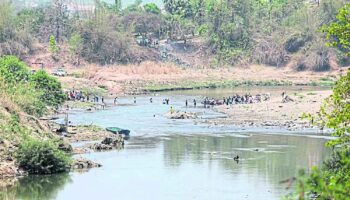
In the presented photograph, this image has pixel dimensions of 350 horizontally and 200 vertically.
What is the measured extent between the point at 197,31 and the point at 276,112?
77.4 metres

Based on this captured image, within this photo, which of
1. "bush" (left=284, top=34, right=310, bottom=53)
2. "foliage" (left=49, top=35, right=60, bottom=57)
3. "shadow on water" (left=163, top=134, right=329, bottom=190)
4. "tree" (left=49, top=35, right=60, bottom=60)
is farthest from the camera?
"bush" (left=284, top=34, right=310, bottom=53)

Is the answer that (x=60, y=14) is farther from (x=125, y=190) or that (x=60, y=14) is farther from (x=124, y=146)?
(x=125, y=190)

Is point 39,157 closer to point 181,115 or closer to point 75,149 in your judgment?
point 75,149

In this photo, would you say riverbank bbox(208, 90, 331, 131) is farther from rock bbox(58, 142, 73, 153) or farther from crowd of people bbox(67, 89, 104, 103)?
rock bbox(58, 142, 73, 153)

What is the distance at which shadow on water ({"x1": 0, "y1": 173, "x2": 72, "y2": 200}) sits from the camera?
53.4 meters

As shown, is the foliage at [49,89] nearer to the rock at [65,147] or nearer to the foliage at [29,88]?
the foliage at [29,88]

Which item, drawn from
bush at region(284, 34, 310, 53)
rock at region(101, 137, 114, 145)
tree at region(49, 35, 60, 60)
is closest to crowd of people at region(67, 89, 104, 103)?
tree at region(49, 35, 60, 60)

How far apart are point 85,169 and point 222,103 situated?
2295 inches

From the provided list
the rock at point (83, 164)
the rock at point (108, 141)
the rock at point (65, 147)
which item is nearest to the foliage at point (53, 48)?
the rock at point (108, 141)

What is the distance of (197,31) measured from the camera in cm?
17888

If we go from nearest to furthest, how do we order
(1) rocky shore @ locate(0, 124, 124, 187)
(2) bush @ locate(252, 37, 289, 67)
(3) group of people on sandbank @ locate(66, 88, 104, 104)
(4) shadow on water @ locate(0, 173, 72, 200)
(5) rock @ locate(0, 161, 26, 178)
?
(4) shadow on water @ locate(0, 173, 72, 200) < (5) rock @ locate(0, 161, 26, 178) < (1) rocky shore @ locate(0, 124, 124, 187) < (3) group of people on sandbank @ locate(66, 88, 104, 104) < (2) bush @ locate(252, 37, 289, 67)

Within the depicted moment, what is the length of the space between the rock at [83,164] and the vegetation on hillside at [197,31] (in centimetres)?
8852

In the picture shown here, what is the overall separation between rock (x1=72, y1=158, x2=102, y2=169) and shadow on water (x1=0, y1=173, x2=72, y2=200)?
7.69 feet

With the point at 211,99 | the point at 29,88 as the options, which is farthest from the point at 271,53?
Answer: the point at 29,88
